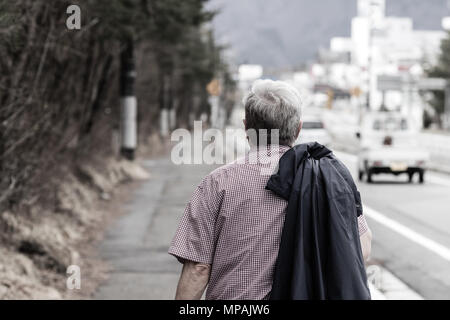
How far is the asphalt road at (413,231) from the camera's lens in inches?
408

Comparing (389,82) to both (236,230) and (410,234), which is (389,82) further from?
(236,230)

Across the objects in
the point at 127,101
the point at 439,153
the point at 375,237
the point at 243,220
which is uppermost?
the point at 127,101

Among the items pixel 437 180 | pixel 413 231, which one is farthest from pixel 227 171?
pixel 437 180

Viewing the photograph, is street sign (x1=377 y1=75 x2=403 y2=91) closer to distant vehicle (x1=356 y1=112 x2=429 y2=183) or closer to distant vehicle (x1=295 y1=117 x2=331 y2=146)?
distant vehicle (x1=295 y1=117 x2=331 y2=146)

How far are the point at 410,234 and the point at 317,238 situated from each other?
1062cm

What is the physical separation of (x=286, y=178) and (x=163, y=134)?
42.4 metres

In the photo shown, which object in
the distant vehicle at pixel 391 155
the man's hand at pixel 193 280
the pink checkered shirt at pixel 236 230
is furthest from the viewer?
the distant vehicle at pixel 391 155

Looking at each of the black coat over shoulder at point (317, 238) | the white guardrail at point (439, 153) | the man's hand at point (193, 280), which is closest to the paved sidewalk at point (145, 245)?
the man's hand at point (193, 280)

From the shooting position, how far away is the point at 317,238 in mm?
3471

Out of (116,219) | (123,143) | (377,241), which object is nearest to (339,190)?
(377,241)

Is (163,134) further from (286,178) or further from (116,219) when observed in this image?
(286,178)

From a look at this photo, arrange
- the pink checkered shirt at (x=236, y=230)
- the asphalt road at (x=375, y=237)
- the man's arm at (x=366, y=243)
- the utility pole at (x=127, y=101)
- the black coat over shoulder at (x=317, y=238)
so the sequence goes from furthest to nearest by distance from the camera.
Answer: the utility pole at (x=127, y=101) < the asphalt road at (x=375, y=237) < the man's arm at (x=366, y=243) < the pink checkered shirt at (x=236, y=230) < the black coat over shoulder at (x=317, y=238)

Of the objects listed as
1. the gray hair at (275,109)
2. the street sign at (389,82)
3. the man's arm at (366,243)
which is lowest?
the man's arm at (366,243)

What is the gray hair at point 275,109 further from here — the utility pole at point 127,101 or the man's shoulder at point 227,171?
the utility pole at point 127,101
